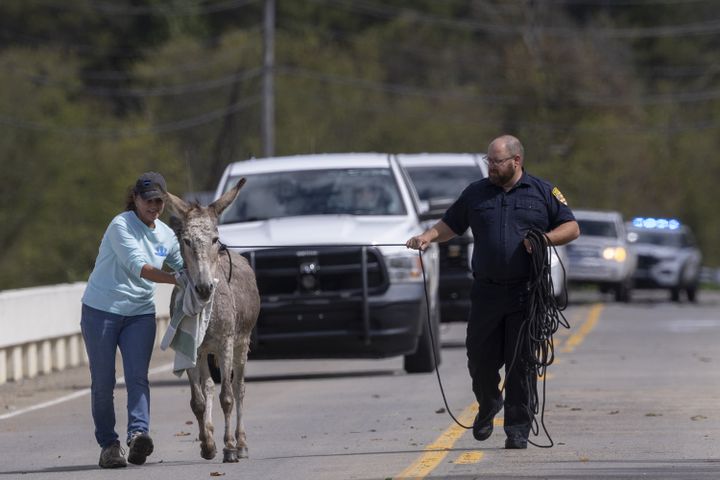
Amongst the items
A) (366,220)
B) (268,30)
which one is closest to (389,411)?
(366,220)

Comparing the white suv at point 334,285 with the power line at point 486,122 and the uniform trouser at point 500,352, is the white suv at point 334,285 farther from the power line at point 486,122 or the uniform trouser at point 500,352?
the power line at point 486,122

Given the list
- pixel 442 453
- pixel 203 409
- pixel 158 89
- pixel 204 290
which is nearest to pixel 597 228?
pixel 442 453

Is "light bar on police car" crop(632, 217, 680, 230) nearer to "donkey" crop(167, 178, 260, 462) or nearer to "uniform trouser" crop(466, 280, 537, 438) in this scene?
"donkey" crop(167, 178, 260, 462)

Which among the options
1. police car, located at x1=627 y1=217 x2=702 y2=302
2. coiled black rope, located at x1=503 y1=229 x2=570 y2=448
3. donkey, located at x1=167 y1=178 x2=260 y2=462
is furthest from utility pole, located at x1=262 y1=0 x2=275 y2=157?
coiled black rope, located at x1=503 y1=229 x2=570 y2=448

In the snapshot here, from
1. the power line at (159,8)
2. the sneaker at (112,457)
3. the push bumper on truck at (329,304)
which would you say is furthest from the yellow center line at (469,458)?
the power line at (159,8)

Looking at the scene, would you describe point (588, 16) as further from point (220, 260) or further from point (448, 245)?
point (220, 260)

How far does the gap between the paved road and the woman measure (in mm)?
284

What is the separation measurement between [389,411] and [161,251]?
154 inches

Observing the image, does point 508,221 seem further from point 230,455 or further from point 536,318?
point 230,455

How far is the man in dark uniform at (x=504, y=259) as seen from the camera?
41.1 feet

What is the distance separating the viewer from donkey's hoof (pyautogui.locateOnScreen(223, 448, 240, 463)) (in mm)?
12266

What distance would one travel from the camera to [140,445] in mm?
12180

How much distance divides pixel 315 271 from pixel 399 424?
4.09 meters

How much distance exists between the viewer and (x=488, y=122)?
74562 millimetres
